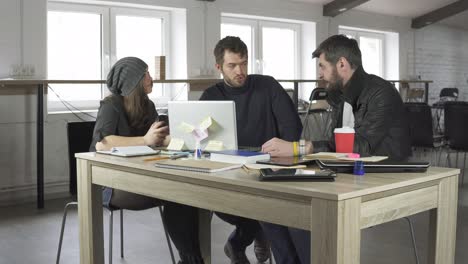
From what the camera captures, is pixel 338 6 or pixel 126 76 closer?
pixel 126 76

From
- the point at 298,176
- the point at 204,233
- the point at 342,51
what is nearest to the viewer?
the point at 298,176

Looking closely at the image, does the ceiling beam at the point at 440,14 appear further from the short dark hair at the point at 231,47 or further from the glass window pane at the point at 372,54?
the short dark hair at the point at 231,47

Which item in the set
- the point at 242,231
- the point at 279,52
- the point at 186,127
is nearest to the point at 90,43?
the point at 279,52

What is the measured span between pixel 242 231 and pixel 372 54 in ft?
21.2

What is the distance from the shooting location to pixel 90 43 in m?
5.61

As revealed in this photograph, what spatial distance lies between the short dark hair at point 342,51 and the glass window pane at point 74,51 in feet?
11.1

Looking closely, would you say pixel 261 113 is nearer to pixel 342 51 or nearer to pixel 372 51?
pixel 342 51

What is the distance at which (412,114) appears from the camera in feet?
17.9

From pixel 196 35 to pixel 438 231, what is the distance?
453 centimetres

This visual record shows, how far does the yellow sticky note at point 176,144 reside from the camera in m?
2.42

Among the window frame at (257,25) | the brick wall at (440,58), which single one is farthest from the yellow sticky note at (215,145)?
the brick wall at (440,58)

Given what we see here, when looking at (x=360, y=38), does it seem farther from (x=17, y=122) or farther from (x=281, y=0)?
(x=17, y=122)

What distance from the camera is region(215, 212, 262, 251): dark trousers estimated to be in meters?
2.92

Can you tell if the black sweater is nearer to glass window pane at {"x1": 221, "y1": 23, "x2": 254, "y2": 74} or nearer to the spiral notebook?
the spiral notebook
